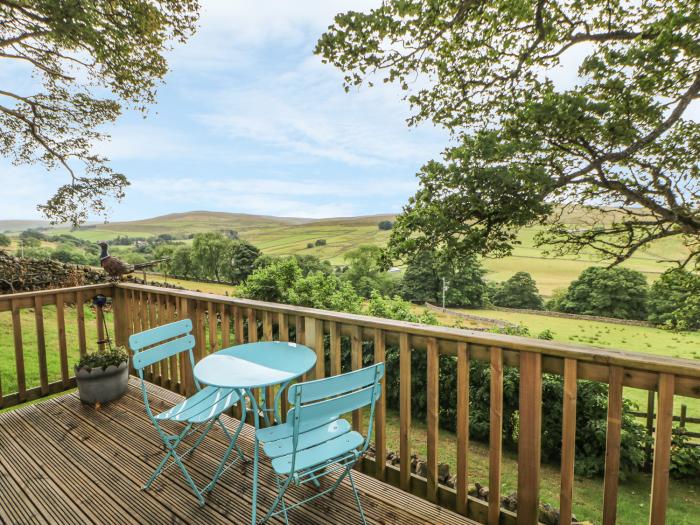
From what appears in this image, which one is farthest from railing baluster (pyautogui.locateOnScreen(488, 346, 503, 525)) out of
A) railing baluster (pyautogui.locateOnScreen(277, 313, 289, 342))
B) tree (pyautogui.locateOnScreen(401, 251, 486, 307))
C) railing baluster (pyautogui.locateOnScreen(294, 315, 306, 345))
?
tree (pyautogui.locateOnScreen(401, 251, 486, 307))

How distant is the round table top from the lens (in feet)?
6.41

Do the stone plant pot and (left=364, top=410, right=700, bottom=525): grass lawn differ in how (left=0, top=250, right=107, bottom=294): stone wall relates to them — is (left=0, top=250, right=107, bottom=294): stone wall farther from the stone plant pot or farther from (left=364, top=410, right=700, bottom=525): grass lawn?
(left=364, top=410, right=700, bottom=525): grass lawn

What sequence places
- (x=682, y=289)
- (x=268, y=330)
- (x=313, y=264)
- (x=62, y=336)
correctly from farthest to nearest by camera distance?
(x=313, y=264) → (x=682, y=289) → (x=62, y=336) → (x=268, y=330)

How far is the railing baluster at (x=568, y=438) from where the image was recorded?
159 centimetres

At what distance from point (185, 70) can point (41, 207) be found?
5118 millimetres

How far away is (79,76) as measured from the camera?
8664 millimetres

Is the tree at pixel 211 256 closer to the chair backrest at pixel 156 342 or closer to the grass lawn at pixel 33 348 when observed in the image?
the grass lawn at pixel 33 348

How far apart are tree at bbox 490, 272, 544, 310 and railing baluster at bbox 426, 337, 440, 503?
91.5 ft

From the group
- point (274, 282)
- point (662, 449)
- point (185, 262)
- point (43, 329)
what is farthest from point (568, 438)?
point (185, 262)

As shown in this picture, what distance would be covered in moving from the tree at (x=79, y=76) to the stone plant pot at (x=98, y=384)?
6120mm

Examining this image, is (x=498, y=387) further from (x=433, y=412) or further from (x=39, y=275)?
(x=39, y=275)

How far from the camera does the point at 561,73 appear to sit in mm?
7520

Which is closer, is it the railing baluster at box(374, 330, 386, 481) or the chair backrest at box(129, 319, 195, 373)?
the railing baluster at box(374, 330, 386, 481)

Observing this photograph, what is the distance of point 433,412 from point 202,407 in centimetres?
139
